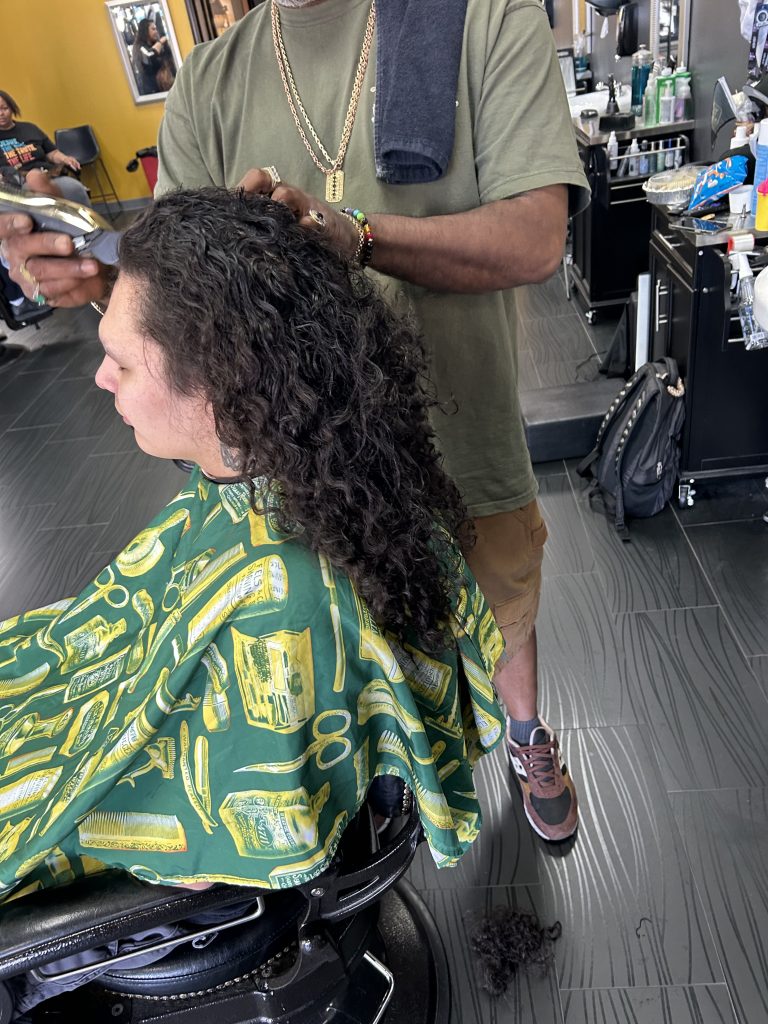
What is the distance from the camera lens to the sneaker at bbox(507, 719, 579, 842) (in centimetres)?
162

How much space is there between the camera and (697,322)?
224 centimetres

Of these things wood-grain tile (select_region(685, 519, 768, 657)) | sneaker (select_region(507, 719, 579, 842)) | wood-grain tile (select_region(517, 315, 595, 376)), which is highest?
sneaker (select_region(507, 719, 579, 842))

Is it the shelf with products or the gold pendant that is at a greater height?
the gold pendant

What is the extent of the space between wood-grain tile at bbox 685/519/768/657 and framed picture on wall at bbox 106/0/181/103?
23.2 feet

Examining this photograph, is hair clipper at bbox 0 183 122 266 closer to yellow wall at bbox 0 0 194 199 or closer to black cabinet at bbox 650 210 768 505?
black cabinet at bbox 650 210 768 505

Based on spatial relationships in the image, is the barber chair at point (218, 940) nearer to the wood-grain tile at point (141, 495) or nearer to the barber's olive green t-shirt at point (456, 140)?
the barber's olive green t-shirt at point (456, 140)

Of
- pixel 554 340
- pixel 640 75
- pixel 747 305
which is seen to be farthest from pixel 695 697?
pixel 640 75

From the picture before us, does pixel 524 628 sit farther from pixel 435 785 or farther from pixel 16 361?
pixel 16 361

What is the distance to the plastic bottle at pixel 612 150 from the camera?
127 inches

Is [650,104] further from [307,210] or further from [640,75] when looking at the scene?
[307,210]

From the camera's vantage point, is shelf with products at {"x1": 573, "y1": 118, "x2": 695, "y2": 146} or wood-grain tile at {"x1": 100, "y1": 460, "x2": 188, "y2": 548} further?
shelf with products at {"x1": 573, "y1": 118, "x2": 695, "y2": 146}

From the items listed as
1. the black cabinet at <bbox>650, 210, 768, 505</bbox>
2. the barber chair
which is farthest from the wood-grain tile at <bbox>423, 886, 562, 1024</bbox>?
the black cabinet at <bbox>650, 210, 768, 505</bbox>

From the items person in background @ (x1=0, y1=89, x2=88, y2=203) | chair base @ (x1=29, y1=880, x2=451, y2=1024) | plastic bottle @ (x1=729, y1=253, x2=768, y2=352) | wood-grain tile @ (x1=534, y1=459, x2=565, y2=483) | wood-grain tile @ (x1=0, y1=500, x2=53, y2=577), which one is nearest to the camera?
chair base @ (x1=29, y1=880, x2=451, y2=1024)

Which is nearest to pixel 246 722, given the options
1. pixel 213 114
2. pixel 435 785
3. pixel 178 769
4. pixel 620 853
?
pixel 178 769
